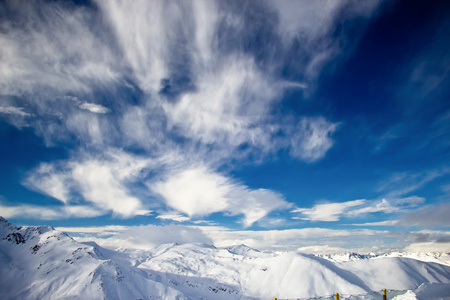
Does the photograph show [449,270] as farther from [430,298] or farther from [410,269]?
[430,298]

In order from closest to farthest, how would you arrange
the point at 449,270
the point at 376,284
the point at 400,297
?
1. the point at 400,297
2. the point at 449,270
3. the point at 376,284

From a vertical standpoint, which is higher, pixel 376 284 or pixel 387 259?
pixel 387 259

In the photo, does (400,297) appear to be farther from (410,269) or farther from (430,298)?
(410,269)

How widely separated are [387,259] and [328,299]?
747ft

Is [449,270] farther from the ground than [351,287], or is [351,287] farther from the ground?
[449,270]

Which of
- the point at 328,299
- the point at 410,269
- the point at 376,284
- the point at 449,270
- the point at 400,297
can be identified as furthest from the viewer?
the point at 376,284

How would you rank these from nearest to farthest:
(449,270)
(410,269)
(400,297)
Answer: (400,297)
(449,270)
(410,269)

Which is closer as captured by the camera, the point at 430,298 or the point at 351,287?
the point at 430,298

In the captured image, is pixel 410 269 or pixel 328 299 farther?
pixel 410 269

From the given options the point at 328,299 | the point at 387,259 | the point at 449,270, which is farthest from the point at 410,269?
the point at 328,299

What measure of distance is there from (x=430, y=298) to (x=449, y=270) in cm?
18037

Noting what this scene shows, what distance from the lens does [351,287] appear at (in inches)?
7564

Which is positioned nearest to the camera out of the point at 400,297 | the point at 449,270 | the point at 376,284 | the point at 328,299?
the point at 328,299

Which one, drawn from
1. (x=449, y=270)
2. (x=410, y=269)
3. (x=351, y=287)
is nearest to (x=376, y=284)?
(x=351, y=287)
